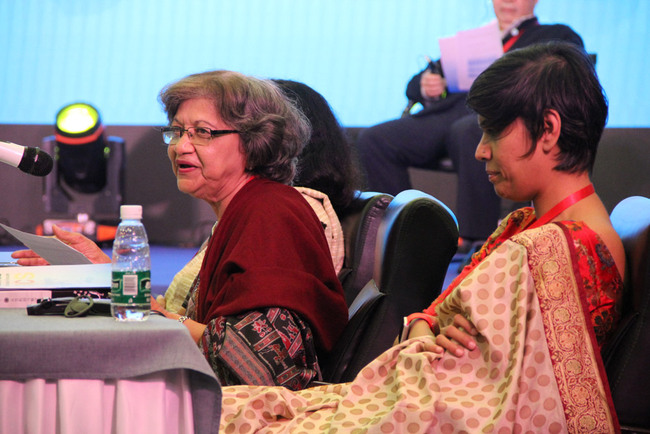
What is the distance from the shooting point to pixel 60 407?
99 cm

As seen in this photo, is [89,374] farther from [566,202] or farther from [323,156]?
[323,156]

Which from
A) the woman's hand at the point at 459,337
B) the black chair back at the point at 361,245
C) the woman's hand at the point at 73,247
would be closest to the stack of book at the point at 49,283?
the woman's hand at the point at 73,247

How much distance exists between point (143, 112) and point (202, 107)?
3.84m

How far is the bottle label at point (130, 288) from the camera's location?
107 centimetres

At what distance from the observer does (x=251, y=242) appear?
1525 mm

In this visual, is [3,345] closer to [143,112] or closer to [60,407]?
[60,407]

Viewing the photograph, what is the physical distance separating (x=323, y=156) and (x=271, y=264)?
0.67m

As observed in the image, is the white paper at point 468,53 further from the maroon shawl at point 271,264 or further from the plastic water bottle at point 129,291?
the plastic water bottle at point 129,291

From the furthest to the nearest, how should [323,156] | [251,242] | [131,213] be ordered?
[323,156] < [251,242] < [131,213]

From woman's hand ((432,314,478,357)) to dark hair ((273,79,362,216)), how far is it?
2.78 ft

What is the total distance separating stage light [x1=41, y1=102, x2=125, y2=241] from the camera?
16.1 ft

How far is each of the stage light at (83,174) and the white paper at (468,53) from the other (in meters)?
2.23

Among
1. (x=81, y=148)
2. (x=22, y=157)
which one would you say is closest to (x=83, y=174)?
(x=81, y=148)

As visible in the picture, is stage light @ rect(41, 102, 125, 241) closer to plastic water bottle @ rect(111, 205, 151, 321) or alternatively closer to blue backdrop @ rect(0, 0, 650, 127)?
blue backdrop @ rect(0, 0, 650, 127)
